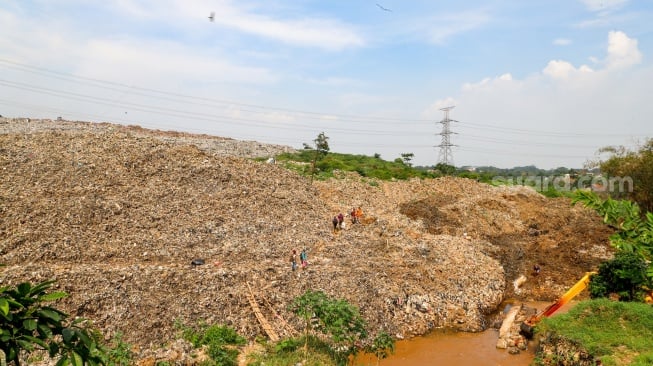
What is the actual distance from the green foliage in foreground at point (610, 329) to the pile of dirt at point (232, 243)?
315 centimetres

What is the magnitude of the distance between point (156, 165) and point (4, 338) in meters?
20.9

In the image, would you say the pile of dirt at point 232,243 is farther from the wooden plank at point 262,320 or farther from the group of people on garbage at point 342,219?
the group of people on garbage at point 342,219

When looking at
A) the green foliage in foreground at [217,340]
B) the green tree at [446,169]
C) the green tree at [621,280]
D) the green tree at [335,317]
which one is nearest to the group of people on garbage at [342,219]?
the green foliage in foreground at [217,340]

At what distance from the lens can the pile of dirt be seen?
12867mm

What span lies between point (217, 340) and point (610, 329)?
10.9 m

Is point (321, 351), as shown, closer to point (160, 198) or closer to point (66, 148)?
point (160, 198)

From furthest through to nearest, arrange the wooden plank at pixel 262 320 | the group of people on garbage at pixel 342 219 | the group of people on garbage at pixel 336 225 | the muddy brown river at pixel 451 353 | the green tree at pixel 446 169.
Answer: the green tree at pixel 446 169, the group of people on garbage at pixel 342 219, the group of people on garbage at pixel 336 225, the muddy brown river at pixel 451 353, the wooden plank at pixel 262 320

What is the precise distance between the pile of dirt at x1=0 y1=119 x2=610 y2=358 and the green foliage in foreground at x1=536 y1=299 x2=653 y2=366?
124 inches

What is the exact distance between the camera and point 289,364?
10.5 m

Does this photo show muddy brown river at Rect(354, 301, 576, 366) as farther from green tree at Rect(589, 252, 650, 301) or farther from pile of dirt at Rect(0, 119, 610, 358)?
green tree at Rect(589, 252, 650, 301)

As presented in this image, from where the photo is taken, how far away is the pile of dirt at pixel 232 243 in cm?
1287

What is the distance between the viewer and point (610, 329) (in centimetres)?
1193

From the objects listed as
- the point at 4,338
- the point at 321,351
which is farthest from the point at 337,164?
the point at 4,338

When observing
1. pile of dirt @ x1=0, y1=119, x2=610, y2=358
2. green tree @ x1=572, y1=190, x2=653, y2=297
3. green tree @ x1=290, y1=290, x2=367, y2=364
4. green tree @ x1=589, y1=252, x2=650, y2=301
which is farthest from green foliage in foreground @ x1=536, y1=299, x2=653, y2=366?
green tree @ x1=290, y1=290, x2=367, y2=364
